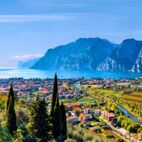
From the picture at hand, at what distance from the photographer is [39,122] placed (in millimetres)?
26203

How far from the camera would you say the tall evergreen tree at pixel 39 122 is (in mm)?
26031

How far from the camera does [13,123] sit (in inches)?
1107

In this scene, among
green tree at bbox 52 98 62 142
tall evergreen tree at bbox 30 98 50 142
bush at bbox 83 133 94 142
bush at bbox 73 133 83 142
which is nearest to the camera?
tall evergreen tree at bbox 30 98 50 142

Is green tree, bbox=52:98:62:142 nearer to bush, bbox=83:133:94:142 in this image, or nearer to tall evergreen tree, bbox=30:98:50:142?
tall evergreen tree, bbox=30:98:50:142

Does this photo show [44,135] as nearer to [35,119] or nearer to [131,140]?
[35,119]

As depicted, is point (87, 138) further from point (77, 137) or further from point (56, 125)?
point (56, 125)

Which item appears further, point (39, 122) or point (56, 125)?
point (56, 125)

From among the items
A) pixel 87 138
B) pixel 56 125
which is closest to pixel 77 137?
pixel 87 138

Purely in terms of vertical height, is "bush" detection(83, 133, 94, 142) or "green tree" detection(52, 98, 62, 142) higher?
"green tree" detection(52, 98, 62, 142)

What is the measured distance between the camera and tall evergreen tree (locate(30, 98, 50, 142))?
85.4 ft

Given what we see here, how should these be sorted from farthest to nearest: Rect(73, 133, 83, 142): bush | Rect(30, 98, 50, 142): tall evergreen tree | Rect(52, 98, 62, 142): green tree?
Rect(73, 133, 83, 142): bush → Rect(52, 98, 62, 142): green tree → Rect(30, 98, 50, 142): tall evergreen tree

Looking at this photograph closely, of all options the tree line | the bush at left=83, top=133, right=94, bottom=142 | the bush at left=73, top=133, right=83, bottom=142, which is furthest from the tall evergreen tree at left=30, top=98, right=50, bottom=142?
the bush at left=83, top=133, right=94, bottom=142

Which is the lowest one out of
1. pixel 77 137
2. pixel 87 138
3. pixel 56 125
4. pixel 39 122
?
pixel 87 138

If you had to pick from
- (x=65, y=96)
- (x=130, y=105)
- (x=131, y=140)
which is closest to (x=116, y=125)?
(x=131, y=140)
